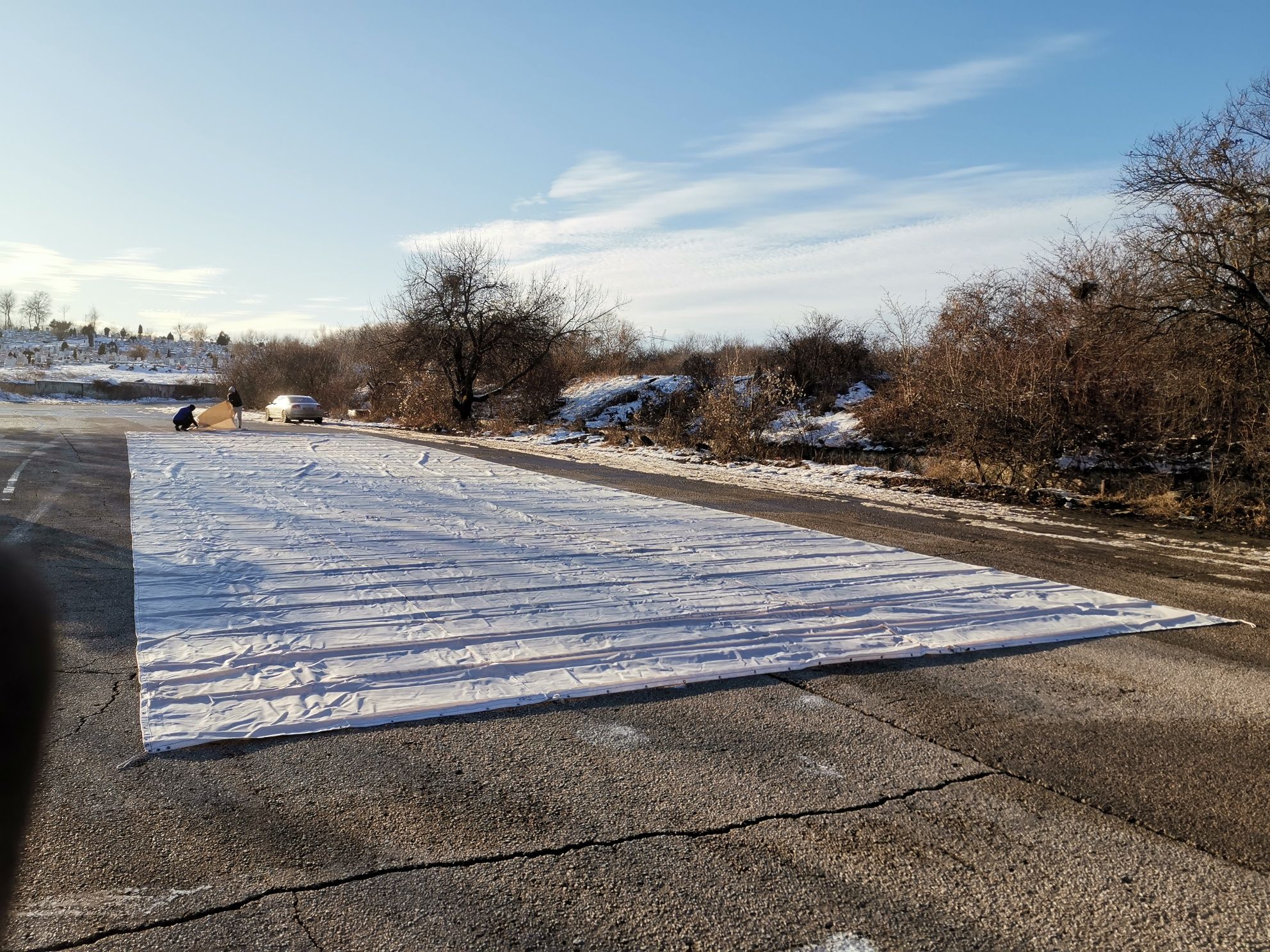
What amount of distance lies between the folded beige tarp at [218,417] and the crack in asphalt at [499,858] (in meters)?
26.9

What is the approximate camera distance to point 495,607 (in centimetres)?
670

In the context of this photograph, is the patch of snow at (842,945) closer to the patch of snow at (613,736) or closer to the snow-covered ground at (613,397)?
the patch of snow at (613,736)

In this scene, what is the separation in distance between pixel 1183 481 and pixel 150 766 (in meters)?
15.5

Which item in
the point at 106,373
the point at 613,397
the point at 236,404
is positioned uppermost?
the point at 106,373

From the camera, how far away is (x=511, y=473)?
1697 centimetres

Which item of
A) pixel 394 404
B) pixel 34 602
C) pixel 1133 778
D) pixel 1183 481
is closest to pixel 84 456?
pixel 34 602

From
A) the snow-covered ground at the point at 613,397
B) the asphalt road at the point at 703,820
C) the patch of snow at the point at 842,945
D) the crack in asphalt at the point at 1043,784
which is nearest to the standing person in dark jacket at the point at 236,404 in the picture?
the snow-covered ground at the point at 613,397

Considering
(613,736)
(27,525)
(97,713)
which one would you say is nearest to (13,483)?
(27,525)

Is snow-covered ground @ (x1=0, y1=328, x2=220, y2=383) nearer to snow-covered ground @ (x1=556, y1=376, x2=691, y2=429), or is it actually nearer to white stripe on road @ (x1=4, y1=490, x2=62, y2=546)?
snow-covered ground @ (x1=556, y1=376, x2=691, y2=429)

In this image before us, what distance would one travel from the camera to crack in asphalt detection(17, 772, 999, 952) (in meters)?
2.69

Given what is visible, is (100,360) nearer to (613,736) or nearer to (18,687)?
(613,736)

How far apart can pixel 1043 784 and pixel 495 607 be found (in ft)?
13.0

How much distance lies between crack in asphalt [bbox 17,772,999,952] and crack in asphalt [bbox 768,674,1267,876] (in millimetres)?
112

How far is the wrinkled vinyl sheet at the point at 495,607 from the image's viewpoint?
4938 millimetres
